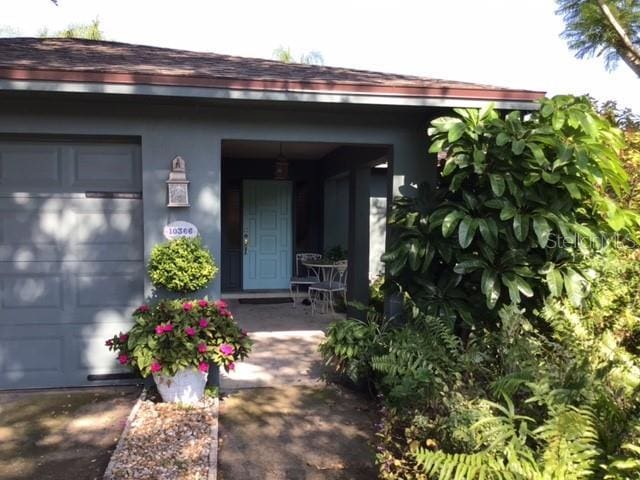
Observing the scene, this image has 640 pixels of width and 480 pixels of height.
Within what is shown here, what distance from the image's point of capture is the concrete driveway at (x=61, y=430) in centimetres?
310

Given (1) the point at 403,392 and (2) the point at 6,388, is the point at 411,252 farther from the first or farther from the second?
(2) the point at 6,388

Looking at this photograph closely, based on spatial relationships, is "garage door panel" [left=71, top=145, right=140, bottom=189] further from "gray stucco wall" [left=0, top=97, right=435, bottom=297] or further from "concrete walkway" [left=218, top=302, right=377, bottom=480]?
"concrete walkway" [left=218, top=302, right=377, bottom=480]

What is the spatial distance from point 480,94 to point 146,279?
3.30 meters

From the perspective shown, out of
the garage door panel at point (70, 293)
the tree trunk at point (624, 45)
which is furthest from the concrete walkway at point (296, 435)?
the tree trunk at point (624, 45)

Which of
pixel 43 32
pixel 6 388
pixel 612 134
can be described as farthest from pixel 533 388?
pixel 43 32

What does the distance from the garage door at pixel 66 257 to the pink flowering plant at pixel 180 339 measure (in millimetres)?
542

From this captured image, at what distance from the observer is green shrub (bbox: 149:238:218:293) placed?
4.01 metres

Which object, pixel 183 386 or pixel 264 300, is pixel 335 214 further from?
pixel 183 386

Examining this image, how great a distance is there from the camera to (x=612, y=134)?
12.3 ft

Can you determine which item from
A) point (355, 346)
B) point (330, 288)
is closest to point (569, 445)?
point (355, 346)

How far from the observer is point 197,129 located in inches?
168

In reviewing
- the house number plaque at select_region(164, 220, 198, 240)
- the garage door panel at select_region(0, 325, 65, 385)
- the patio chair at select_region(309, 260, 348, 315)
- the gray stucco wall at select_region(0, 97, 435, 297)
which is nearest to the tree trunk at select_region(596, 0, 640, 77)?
the gray stucco wall at select_region(0, 97, 435, 297)

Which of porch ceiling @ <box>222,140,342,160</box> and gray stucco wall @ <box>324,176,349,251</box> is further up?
porch ceiling @ <box>222,140,342,160</box>

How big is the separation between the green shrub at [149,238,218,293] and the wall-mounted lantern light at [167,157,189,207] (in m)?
0.33
